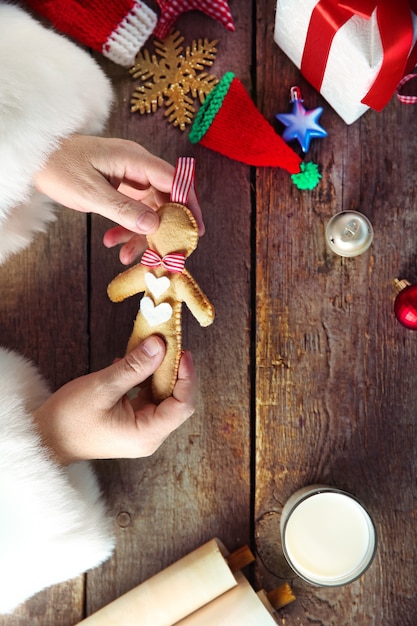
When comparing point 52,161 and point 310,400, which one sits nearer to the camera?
point 52,161

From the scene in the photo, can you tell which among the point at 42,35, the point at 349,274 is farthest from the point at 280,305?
the point at 42,35

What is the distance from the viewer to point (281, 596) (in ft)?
2.60

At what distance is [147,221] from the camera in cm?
63

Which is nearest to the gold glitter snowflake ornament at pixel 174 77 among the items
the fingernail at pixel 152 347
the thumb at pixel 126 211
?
the thumb at pixel 126 211

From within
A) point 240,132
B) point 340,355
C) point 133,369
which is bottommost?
point 340,355

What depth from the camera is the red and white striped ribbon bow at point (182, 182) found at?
651 mm

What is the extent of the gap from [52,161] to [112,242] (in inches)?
5.7

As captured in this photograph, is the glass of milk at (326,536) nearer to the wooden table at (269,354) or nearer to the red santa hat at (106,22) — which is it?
the wooden table at (269,354)

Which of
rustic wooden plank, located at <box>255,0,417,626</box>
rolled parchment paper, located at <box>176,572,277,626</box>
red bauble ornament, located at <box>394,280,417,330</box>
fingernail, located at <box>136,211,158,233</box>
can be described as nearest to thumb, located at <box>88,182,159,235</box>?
fingernail, located at <box>136,211,158,233</box>

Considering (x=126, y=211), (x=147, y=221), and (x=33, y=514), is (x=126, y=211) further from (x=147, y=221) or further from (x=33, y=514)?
(x=33, y=514)

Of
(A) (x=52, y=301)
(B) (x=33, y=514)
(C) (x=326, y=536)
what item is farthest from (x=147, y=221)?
(C) (x=326, y=536)

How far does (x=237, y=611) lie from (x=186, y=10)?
2.75 feet

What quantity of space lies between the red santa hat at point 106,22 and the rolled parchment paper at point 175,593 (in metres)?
0.71

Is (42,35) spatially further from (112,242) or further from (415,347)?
(415,347)
